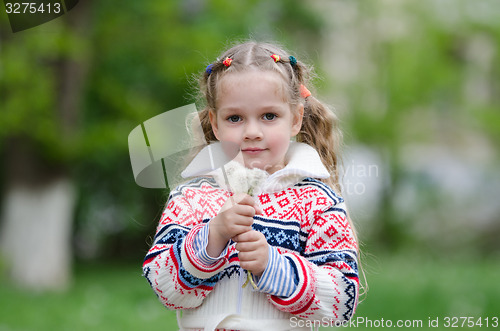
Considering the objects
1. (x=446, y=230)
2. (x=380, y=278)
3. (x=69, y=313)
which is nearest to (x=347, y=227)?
(x=69, y=313)

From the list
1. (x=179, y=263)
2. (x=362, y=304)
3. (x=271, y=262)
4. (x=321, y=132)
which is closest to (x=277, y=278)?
(x=271, y=262)

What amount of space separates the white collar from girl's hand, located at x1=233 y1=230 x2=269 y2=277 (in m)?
0.25

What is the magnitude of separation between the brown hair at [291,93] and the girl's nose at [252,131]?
0.17 m

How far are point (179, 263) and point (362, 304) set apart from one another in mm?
5081

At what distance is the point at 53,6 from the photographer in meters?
7.25

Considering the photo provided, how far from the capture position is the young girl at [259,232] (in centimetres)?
203

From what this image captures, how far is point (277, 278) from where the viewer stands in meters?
2.02

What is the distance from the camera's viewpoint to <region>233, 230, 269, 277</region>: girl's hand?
1.97 metres

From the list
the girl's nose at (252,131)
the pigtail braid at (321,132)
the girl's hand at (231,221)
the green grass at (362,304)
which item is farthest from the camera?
the green grass at (362,304)

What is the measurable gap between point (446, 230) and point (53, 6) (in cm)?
1225

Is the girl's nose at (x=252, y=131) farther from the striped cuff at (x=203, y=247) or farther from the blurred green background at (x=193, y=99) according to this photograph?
the blurred green background at (x=193, y=99)

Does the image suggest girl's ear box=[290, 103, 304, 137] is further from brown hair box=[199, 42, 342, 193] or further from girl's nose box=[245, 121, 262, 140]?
girl's nose box=[245, 121, 262, 140]

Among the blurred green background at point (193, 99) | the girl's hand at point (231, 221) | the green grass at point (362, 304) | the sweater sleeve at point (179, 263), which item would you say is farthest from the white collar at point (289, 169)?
the green grass at point (362, 304)

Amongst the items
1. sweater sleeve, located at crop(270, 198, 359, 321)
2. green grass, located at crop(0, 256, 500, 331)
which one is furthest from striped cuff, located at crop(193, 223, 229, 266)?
green grass, located at crop(0, 256, 500, 331)
